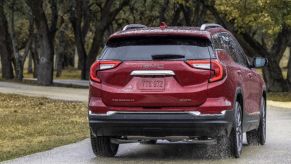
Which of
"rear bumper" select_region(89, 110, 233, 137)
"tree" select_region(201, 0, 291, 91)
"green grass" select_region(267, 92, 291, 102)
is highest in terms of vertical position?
"rear bumper" select_region(89, 110, 233, 137)

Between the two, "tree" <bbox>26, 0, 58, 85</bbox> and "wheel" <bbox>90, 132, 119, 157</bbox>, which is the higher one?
"wheel" <bbox>90, 132, 119, 157</bbox>

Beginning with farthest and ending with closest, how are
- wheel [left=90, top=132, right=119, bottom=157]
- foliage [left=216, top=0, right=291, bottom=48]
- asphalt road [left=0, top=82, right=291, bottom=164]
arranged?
1. foliage [left=216, top=0, right=291, bottom=48]
2. wheel [left=90, top=132, right=119, bottom=157]
3. asphalt road [left=0, top=82, right=291, bottom=164]

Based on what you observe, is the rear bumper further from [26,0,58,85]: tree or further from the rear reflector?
[26,0,58,85]: tree

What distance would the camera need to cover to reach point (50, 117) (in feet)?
57.0

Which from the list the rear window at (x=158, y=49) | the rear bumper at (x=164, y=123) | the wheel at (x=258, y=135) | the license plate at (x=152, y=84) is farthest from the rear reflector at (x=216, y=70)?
the wheel at (x=258, y=135)

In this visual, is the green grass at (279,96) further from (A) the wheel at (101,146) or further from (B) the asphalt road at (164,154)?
(A) the wheel at (101,146)

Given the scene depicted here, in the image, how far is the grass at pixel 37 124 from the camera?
11898mm

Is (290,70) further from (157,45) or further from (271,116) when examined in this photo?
Answer: (157,45)

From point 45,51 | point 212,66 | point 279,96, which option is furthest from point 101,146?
point 45,51

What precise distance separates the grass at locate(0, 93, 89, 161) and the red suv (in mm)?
1880

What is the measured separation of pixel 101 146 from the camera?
10250mm

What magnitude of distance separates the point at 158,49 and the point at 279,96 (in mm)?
20888

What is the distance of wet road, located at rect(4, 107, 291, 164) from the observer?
32.6 ft

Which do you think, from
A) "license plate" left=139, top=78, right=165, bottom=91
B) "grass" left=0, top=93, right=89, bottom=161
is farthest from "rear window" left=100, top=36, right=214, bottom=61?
"grass" left=0, top=93, right=89, bottom=161
